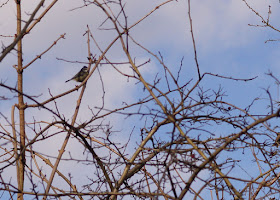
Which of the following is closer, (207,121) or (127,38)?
(127,38)

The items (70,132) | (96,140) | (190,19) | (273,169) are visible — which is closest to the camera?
(190,19)

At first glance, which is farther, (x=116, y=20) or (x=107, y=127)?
(x=107, y=127)

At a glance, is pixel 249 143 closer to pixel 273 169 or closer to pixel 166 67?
pixel 273 169

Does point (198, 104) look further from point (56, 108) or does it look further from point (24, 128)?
point (24, 128)

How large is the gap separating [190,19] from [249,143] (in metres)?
0.87

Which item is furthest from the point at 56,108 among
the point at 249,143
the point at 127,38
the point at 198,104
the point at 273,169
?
the point at 273,169

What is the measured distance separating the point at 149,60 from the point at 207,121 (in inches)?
21.5

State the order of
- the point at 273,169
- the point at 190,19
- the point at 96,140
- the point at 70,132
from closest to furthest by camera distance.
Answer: the point at 190,19
the point at 70,132
the point at 273,169
the point at 96,140

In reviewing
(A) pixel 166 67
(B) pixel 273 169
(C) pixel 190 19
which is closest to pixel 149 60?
(A) pixel 166 67

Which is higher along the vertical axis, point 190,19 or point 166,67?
point 190,19

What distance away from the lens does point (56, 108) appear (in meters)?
2.69

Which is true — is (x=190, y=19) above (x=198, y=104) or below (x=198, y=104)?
above

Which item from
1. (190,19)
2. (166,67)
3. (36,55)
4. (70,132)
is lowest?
(70,132)

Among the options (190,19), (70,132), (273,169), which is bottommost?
(273,169)
